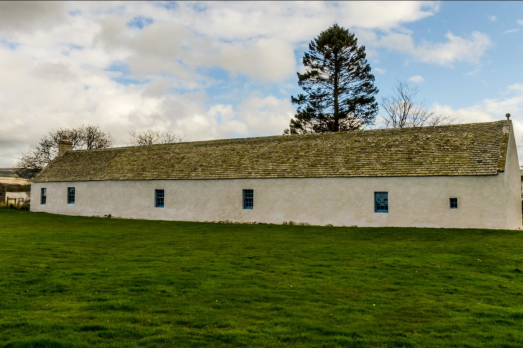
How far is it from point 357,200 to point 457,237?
6.90m

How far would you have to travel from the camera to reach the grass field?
6.76m

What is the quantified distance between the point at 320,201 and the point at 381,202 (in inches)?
150

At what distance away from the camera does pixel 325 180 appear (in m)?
27.0

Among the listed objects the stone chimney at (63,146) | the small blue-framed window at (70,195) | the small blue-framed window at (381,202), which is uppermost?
the stone chimney at (63,146)

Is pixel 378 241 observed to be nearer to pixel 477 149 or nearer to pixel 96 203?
pixel 477 149

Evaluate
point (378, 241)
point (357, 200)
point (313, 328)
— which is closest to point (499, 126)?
point (357, 200)

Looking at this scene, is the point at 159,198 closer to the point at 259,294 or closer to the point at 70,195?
the point at 70,195

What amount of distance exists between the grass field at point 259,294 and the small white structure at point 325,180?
649cm

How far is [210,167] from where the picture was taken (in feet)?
105

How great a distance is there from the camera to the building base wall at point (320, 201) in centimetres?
2348

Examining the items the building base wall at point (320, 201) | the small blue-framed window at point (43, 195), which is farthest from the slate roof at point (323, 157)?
the small blue-framed window at point (43, 195)

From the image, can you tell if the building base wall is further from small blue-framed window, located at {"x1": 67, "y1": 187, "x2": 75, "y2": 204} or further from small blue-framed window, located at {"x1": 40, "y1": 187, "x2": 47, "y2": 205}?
small blue-framed window, located at {"x1": 40, "y1": 187, "x2": 47, "y2": 205}

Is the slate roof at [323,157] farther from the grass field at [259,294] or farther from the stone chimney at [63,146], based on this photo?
the grass field at [259,294]

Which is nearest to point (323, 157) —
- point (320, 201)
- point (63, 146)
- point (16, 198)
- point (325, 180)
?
point (325, 180)
